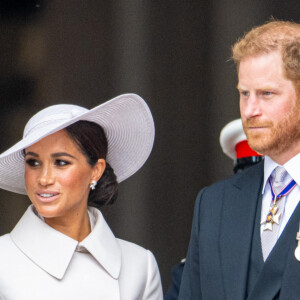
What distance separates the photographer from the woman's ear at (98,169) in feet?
12.0

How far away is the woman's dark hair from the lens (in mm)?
3572

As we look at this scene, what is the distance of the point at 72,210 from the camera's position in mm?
3590

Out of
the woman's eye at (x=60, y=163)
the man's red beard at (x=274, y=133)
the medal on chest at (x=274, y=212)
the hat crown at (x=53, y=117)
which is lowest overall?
the medal on chest at (x=274, y=212)

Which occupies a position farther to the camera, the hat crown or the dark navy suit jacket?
the hat crown

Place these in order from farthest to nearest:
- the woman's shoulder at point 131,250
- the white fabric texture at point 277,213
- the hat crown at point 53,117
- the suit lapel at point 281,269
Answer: the woman's shoulder at point 131,250 → the hat crown at point 53,117 → the white fabric texture at point 277,213 → the suit lapel at point 281,269

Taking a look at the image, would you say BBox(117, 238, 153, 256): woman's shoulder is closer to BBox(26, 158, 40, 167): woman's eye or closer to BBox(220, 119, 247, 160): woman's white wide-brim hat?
BBox(26, 158, 40, 167): woman's eye

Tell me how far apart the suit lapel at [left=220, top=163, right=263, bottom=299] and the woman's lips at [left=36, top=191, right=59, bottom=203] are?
2.09 feet

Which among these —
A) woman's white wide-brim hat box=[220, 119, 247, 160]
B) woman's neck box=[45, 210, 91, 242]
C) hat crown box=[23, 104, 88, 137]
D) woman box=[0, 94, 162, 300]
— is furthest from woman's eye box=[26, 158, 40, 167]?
woman's white wide-brim hat box=[220, 119, 247, 160]

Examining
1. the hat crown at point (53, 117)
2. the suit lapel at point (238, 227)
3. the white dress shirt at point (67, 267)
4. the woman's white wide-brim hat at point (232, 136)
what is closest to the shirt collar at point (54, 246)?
the white dress shirt at point (67, 267)

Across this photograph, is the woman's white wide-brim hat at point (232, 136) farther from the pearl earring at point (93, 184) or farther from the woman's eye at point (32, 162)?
the woman's eye at point (32, 162)

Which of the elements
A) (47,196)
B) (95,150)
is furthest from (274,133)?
(47,196)

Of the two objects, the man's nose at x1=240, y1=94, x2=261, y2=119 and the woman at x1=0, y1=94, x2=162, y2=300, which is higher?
the man's nose at x1=240, y1=94, x2=261, y2=119

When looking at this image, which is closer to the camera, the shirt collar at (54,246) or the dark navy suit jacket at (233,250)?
the dark navy suit jacket at (233,250)

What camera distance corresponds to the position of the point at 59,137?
354 cm
